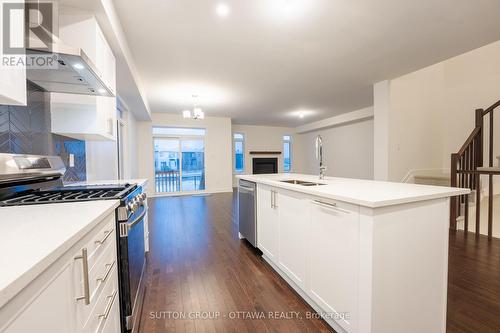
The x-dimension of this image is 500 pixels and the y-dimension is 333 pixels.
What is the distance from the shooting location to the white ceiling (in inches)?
84.7

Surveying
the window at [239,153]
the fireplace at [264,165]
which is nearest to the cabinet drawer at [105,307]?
the window at [239,153]

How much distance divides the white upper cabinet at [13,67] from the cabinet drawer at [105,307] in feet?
2.98

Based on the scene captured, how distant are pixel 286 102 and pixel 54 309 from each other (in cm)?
576

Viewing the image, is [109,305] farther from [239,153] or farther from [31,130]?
[239,153]

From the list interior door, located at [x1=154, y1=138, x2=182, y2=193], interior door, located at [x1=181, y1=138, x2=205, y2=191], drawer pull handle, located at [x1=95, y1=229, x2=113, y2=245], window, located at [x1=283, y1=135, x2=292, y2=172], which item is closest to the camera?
drawer pull handle, located at [x1=95, y1=229, x2=113, y2=245]

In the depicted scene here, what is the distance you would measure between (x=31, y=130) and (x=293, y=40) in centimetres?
272

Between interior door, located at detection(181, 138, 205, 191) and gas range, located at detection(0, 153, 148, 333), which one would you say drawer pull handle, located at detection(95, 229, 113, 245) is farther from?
interior door, located at detection(181, 138, 205, 191)

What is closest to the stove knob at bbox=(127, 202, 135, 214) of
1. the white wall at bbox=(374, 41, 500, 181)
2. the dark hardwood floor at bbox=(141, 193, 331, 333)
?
the dark hardwood floor at bbox=(141, 193, 331, 333)

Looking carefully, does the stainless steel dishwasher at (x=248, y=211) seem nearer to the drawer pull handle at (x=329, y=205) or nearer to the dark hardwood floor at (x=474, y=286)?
the drawer pull handle at (x=329, y=205)

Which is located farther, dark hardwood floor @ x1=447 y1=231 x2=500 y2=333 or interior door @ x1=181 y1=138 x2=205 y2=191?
interior door @ x1=181 y1=138 x2=205 y2=191

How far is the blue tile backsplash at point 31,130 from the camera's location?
138 centimetres

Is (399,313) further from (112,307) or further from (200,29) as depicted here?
(200,29)

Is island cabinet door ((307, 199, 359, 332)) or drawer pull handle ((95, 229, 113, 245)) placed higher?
drawer pull handle ((95, 229, 113, 245))

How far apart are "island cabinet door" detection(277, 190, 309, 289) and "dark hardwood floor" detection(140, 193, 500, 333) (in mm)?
201
